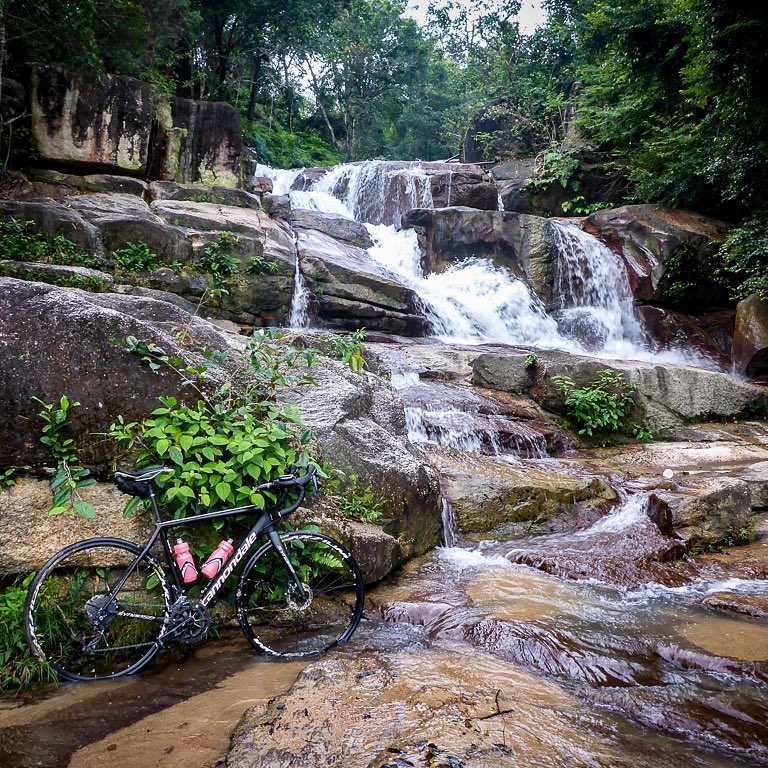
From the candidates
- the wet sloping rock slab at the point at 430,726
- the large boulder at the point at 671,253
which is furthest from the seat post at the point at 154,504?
the large boulder at the point at 671,253

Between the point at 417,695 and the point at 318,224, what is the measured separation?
15841 millimetres

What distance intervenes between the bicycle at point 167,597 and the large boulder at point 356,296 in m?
9.52

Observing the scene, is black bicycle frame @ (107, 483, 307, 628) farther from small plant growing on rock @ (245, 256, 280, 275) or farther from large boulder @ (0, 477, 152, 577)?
small plant growing on rock @ (245, 256, 280, 275)

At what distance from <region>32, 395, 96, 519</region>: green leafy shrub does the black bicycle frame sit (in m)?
0.45

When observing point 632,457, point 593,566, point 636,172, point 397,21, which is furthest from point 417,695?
point 397,21

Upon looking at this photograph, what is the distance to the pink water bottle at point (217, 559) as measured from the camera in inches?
127

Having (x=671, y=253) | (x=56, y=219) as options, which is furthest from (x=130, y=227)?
(x=671, y=253)

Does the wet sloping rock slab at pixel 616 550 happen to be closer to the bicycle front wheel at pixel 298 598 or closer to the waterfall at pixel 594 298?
the bicycle front wheel at pixel 298 598

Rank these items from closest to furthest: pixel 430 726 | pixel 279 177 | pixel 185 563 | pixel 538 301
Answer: pixel 430 726
pixel 185 563
pixel 538 301
pixel 279 177

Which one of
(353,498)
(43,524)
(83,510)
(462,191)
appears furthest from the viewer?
(462,191)

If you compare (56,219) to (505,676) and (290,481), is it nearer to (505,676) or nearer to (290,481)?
(290,481)

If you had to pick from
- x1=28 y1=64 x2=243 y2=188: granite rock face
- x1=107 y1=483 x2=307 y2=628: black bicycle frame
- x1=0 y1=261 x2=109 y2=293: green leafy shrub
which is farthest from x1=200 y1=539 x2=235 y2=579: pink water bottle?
x1=28 y1=64 x2=243 y2=188: granite rock face

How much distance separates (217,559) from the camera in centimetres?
327

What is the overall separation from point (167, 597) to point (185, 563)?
21cm
